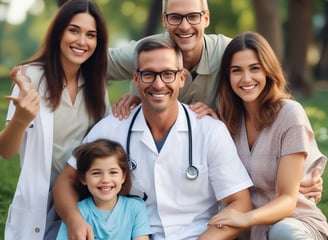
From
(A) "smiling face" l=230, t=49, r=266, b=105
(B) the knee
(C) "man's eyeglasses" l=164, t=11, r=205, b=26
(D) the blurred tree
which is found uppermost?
(D) the blurred tree

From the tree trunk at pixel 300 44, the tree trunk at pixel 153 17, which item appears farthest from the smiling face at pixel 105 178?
the tree trunk at pixel 153 17

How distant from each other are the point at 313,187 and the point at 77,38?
183cm

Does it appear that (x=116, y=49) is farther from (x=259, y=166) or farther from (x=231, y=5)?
(x=231, y=5)

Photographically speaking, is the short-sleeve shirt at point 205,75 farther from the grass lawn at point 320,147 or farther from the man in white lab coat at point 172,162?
the grass lawn at point 320,147

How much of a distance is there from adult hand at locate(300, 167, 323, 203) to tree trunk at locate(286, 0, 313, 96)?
49.2 ft

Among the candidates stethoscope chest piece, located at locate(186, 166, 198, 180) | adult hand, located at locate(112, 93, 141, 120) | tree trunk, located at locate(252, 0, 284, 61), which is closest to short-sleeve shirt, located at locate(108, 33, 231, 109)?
adult hand, located at locate(112, 93, 141, 120)

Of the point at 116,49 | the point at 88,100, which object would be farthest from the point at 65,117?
the point at 116,49

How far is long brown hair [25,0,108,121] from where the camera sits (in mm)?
4715

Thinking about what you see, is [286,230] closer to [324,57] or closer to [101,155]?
[101,155]

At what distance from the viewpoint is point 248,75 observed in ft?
14.8

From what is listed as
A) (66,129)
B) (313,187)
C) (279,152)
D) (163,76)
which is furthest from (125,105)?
(313,187)

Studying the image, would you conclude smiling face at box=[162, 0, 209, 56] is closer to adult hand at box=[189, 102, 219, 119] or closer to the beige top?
adult hand at box=[189, 102, 219, 119]

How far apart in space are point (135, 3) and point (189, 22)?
2614 cm

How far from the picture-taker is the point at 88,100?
4922mm
